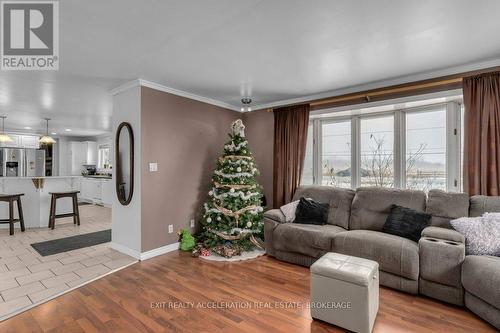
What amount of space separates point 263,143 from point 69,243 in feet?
12.5

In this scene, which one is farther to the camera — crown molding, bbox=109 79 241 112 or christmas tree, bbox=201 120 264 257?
christmas tree, bbox=201 120 264 257

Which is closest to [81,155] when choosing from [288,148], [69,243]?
[69,243]

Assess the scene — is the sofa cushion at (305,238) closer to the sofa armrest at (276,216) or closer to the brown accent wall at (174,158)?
the sofa armrest at (276,216)

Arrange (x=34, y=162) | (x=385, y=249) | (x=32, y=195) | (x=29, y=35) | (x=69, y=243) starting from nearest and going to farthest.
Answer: (x=29, y=35)
(x=385, y=249)
(x=69, y=243)
(x=32, y=195)
(x=34, y=162)

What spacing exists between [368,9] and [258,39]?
0.95 meters

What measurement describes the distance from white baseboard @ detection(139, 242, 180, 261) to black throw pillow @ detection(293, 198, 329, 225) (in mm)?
1909

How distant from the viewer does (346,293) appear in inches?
78.5

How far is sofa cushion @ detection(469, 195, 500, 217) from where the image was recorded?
8.73 ft

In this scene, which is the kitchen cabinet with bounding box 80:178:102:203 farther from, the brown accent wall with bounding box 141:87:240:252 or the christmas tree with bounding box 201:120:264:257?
the christmas tree with bounding box 201:120:264:257

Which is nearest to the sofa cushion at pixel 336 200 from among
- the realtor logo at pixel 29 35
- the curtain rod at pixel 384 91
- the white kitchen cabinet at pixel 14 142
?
the curtain rod at pixel 384 91

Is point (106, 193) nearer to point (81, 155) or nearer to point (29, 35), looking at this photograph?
point (81, 155)

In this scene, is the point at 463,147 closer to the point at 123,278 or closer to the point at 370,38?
the point at 370,38

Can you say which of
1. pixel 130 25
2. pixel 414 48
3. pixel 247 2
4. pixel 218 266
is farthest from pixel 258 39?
pixel 218 266

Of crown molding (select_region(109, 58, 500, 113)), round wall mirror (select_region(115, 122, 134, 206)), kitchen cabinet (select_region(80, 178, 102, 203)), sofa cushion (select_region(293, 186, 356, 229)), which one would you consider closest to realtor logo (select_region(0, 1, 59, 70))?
crown molding (select_region(109, 58, 500, 113))
